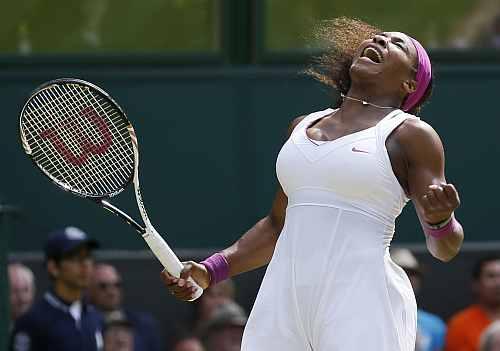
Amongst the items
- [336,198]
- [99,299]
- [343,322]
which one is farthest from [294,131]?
[99,299]

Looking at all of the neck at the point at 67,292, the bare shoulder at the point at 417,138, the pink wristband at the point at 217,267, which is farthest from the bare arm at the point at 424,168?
the neck at the point at 67,292

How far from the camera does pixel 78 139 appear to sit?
4957mm

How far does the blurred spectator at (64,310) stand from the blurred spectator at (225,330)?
0.58 metres

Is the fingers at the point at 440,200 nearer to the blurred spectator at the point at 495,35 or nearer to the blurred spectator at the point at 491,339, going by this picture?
the blurred spectator at the point at 491,339

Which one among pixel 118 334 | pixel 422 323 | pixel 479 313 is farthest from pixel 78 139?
pixel 479 313

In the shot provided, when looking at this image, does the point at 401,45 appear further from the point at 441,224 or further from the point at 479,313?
the point at 479,313

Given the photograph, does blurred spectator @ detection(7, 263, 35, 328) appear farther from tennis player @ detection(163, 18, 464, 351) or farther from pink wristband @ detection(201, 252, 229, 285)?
tennis player @ detection(163, 18, 464, 351)

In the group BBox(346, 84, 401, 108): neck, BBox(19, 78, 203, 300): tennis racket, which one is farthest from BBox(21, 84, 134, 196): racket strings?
BBox(346, 84, 401, 108): neck

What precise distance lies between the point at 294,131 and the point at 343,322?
0.67m

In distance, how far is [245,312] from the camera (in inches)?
312

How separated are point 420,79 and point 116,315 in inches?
128

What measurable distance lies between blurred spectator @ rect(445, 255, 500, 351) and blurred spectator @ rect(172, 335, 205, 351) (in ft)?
4.22

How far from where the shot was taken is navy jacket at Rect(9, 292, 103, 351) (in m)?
6.84

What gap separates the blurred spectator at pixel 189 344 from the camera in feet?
24.1
